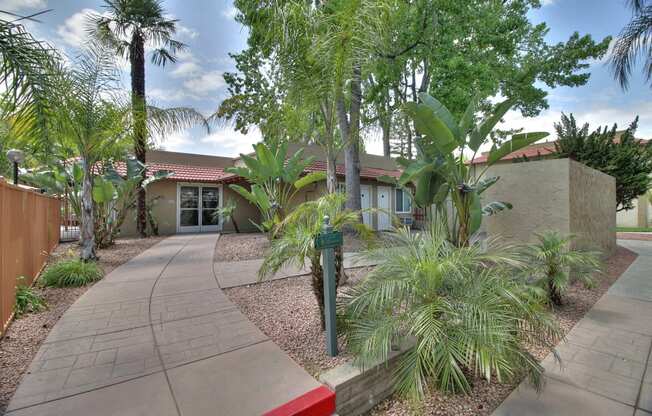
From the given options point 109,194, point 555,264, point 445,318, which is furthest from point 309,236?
point 109,194

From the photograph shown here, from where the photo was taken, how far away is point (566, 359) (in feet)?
11.5

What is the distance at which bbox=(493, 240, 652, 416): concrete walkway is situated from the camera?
8.75ft

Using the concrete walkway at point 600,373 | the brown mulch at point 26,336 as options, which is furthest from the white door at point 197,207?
the concrete walkway at point 600,373

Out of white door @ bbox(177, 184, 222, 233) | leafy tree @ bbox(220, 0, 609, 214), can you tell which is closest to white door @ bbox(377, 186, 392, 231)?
leafy tree @ bbox(220, 0, 609, 214)

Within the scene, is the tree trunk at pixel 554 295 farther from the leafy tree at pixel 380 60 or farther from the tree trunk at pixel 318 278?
the tree trunk at pixel 318 278

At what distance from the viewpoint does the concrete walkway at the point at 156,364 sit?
7.75 ft

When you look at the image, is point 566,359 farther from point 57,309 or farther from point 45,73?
point 45,73

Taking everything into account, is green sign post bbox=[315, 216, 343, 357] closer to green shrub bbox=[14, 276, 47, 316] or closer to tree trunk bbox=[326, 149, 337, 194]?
tree trunk bbox=[326, 149, 337, 194]

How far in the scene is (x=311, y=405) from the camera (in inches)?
92.3

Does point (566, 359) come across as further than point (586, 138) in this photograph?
No

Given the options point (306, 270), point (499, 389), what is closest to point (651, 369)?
point (499, 389)

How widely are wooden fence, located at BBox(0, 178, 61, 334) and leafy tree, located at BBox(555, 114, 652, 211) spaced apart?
1793 centimetres

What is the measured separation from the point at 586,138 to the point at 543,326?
15275mm

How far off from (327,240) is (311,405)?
1.39 m
